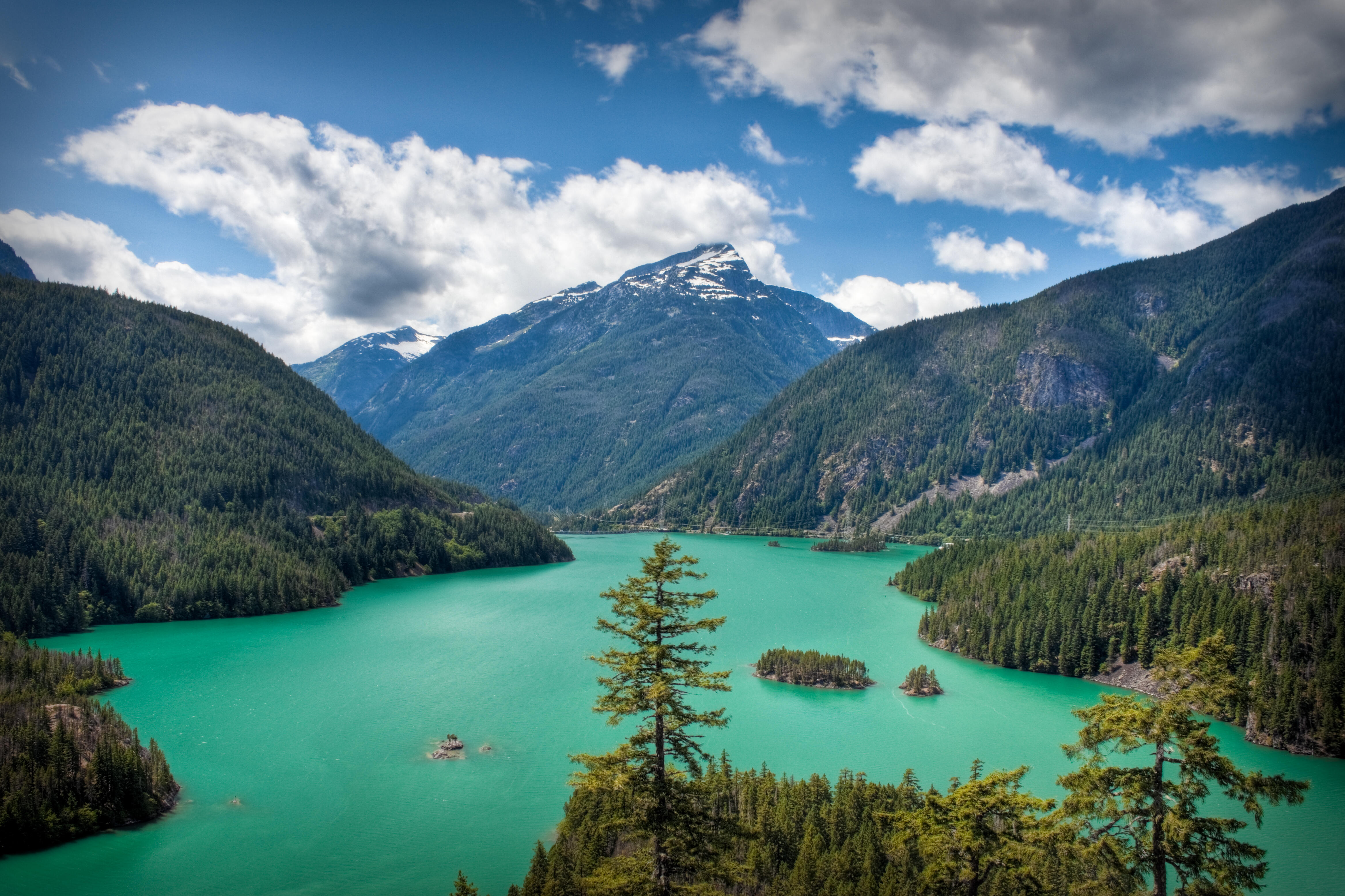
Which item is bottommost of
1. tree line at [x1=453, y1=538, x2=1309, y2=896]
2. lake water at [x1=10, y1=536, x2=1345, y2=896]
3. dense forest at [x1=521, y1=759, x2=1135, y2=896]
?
lake water at [x1=10, y1=536, x2=1345, y2=896]

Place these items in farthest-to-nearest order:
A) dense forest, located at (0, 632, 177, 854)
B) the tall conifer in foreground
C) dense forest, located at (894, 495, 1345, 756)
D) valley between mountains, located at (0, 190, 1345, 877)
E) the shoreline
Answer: the shoreline, dense forest, located at (894, 495, 1345, 756), valley between mountains, located at (0, 190, 1345, 877), dense forest, located at (0, 632, 177, 854), the tall conifer in foreground

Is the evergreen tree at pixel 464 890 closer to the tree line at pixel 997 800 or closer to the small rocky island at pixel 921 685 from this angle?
the tree line at pixel 997 800

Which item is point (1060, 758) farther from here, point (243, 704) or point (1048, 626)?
point (243, 704)

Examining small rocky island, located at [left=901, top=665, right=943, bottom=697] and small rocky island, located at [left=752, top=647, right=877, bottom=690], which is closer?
small rocky island, located at [left=901, top=665, right=943, bottom=697]

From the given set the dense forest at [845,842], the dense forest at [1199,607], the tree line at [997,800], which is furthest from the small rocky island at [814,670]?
the tree line at [997,800]

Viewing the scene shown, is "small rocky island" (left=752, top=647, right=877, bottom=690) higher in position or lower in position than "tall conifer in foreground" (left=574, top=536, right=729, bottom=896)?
lower

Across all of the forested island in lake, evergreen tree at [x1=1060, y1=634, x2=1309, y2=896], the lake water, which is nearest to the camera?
evergreen tree at [x1=1060, y1=634, x2=1309, y2=896]

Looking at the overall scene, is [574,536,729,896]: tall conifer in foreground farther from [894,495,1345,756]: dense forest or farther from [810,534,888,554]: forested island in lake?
[810,534,888,554]: forested island in lake

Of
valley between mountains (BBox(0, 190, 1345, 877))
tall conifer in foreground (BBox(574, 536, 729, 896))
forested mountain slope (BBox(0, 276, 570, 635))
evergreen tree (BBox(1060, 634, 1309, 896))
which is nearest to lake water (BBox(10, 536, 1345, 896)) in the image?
valley between mountains (BBox(0, 190, 1345, 877))

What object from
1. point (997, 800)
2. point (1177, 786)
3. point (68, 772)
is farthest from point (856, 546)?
point (1177, 786)
